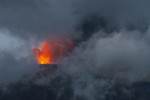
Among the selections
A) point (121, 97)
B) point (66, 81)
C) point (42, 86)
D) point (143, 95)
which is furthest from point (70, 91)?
point (143, 95)

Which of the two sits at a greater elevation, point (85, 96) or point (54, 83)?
point (54, 83)

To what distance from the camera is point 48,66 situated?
46656mm

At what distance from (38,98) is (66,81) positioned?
6.35 m

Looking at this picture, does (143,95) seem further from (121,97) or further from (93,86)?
(93,86)

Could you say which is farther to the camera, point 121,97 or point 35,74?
point 121,97

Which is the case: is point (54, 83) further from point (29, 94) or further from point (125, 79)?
point (125, 79)

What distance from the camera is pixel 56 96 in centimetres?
4584

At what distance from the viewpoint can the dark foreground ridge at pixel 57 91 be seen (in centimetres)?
4300

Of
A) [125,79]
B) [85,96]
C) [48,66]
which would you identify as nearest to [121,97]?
[125,79]

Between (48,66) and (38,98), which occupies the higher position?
(48,66)

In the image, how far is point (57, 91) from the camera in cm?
4584

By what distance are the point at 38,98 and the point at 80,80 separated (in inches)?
346

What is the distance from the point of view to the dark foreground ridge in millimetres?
43000

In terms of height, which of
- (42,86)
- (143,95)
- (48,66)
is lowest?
(143,95)
